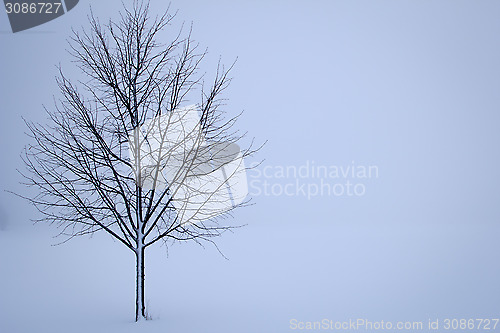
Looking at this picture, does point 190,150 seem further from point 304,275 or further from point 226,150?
point 304,275

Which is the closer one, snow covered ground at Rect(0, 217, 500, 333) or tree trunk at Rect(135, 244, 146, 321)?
tree trunk at Rect(135, 244, 146, 321)

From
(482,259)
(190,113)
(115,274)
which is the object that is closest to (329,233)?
(482,259)

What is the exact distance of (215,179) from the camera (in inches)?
472

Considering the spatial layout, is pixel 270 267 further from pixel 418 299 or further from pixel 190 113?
pixel 190 113

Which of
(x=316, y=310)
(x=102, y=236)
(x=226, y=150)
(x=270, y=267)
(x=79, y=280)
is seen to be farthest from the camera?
(x=102, y=236)

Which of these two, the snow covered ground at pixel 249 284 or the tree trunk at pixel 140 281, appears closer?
the tree trunk at pixel 140 281

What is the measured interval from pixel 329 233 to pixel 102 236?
15.1 meters

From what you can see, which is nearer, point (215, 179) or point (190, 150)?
point (190, 150)

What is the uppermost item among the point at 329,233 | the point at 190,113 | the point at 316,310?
the point at 190,113

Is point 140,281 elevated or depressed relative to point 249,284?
elevated

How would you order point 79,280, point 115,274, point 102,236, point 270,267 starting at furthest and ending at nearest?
point 102,236 → point 270,267 → point 115,274 → point 79,280

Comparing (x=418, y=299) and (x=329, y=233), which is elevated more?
(x=329, y=233)

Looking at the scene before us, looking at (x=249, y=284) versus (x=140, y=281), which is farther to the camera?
(x=249, y=284)

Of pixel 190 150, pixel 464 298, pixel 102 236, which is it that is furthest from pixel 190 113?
pixel 102 236
